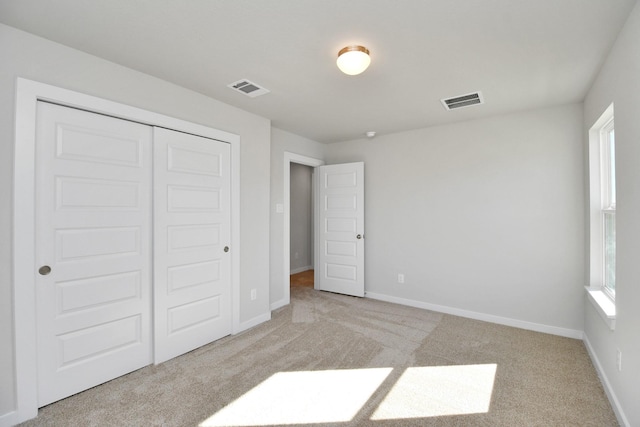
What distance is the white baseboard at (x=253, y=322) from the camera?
3.25 meters

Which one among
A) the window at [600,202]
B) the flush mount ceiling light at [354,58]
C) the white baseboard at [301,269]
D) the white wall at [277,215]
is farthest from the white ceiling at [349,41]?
the white baseboard at [301,269]

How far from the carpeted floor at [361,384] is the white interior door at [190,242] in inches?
9.7

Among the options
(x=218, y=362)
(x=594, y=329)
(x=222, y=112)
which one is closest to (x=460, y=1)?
(x=222, y=112)

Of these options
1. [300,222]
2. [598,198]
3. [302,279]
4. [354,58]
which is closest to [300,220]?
[300,222]

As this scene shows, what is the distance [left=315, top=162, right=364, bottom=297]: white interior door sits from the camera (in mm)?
4492

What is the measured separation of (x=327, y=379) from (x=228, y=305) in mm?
1360

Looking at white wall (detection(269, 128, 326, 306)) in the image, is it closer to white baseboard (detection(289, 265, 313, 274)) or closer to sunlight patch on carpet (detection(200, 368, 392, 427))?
sunlight patch on carpet (detection(200, 368, 392, 427))

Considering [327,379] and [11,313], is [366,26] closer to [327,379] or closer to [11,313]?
[327,379]

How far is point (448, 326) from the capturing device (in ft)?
11.1

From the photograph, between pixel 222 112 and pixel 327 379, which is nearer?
pixel 327 379

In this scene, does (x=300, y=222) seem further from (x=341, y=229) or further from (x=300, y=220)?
(x=341, y=229)

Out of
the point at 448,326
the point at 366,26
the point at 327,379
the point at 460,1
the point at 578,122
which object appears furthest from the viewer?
the point at 448,326

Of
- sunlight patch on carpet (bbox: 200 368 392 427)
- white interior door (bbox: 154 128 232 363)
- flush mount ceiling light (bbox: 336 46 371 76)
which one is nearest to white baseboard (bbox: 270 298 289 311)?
white interior door (bbox: 154 128 232 363)

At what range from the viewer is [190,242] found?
2807mm
